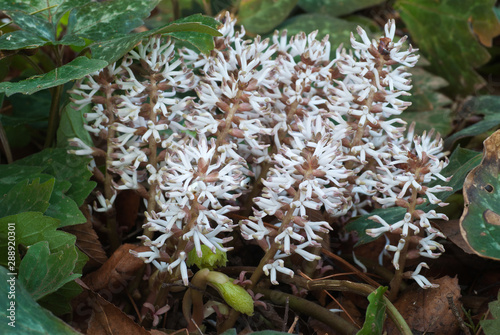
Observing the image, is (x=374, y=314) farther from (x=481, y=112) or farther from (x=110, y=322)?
(x=481, y=112)

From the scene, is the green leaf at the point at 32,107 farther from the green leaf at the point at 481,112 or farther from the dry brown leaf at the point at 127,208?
the green leaf at the point at 481,112

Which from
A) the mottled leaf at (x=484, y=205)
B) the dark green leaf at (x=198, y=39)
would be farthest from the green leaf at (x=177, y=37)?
the mottled leaf at (x=484, y=205)

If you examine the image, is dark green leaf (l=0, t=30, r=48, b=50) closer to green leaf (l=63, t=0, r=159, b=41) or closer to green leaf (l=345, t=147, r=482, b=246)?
green leaf (l=63, t=0, r=159, b=41)

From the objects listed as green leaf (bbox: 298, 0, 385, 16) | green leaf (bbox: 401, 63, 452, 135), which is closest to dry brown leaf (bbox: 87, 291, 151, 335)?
green leaf (bbox: 401, 63, 452, 135)

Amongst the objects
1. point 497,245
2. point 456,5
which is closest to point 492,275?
point 497,245

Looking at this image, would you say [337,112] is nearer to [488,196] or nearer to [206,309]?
[488,196]

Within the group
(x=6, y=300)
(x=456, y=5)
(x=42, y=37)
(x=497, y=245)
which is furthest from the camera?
(x=456, y=5)

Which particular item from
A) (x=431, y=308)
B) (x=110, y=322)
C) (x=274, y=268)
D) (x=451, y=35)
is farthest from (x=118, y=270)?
(x=451, y=35)
